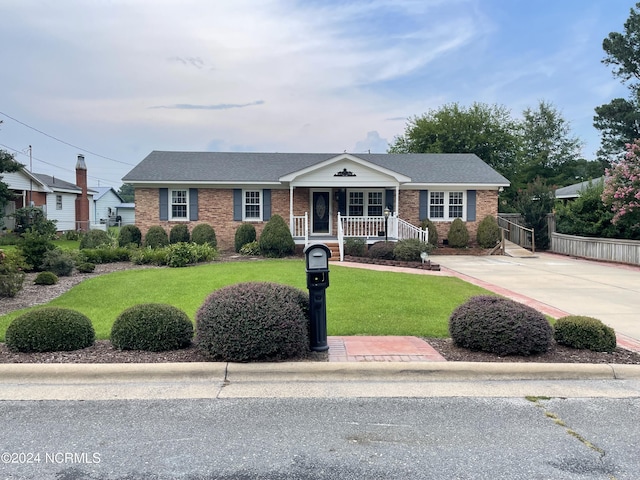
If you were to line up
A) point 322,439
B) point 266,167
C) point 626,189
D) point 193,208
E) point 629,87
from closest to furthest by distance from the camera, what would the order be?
point 322,439 → point 626,189 → point 193,208 → point 266,167 → point 629,87

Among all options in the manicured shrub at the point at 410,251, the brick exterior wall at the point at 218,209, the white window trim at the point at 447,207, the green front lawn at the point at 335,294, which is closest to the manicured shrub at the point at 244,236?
the brick exterior wall at the point at 218,209

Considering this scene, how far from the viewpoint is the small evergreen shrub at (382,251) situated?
17.8 metres

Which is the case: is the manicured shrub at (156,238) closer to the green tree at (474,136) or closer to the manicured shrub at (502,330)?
the manicured shrub at (502,330)

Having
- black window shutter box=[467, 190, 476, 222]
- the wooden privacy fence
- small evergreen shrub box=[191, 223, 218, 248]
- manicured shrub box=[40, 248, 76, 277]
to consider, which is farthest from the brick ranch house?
manicured shrub box=[40, 248, 76, 277]

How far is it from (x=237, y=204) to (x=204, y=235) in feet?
7.18

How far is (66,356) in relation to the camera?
18.3 feet

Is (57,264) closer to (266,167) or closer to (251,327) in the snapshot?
(251,327)

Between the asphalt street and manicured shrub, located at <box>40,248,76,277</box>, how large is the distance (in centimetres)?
985

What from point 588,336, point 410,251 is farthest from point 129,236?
point 588,336

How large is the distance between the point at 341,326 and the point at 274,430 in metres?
3.44

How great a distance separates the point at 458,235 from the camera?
71.5 feet

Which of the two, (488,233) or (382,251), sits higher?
(488,233)

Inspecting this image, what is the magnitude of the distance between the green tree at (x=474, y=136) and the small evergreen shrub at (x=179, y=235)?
966 inches

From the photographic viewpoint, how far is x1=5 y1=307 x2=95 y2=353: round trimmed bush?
5.64 meters
